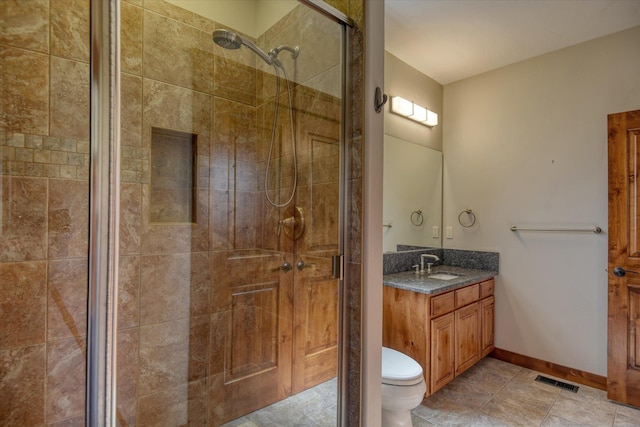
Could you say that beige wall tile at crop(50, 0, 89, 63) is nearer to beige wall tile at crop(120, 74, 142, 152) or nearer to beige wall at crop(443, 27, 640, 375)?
beige wall tile at crop(120, 74, 142, 152)

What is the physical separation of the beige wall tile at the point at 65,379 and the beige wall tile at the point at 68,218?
0.36m

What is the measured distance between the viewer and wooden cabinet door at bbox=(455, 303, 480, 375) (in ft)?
7.84

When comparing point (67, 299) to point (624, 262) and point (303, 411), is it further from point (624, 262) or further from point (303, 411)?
point (624, 262)

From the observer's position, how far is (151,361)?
58.7 inches

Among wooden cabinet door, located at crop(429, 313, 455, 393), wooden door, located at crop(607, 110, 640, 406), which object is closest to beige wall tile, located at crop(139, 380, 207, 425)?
wooden cabinet door, located at crop(429, 313, 455, 393)

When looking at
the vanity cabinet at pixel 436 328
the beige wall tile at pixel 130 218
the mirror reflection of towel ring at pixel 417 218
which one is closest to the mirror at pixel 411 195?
the mirror reflection of towel ring at pixel 417 218

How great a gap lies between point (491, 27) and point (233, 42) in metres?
1.97

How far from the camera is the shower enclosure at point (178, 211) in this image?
119 centimetres

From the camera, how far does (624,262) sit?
2246 millimetres

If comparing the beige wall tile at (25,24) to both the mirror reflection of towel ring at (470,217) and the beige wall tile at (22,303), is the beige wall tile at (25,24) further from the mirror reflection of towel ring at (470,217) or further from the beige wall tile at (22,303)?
the mirror reflection of towel ring at (470,217)

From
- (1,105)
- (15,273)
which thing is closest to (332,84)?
(1,105)

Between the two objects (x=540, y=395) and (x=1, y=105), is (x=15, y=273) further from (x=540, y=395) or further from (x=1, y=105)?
(x=540, y=395)

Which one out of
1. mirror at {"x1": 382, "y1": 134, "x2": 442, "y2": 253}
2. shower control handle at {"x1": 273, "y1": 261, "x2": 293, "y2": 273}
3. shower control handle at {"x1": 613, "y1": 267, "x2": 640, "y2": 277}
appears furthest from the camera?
mirror at {"x1": 382, "y1": 134, "x2": 442, "y2": 253}

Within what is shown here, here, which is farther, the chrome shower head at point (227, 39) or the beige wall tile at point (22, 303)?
the chrome shower head at point (227, 39)
